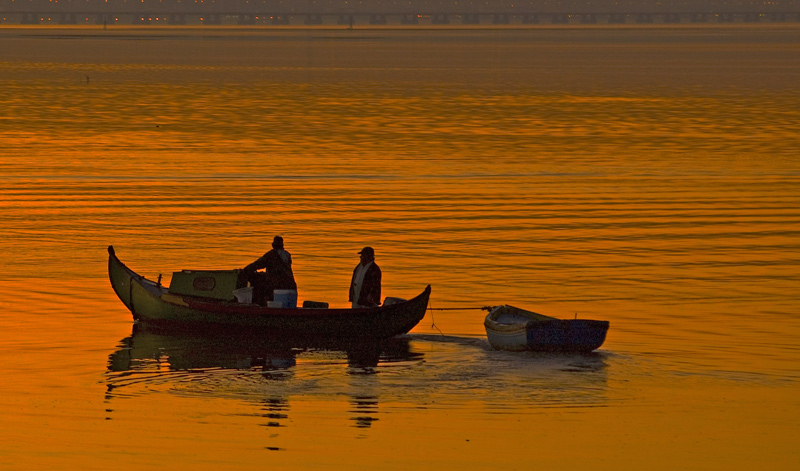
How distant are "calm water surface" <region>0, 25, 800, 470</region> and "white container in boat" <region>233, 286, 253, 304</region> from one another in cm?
90

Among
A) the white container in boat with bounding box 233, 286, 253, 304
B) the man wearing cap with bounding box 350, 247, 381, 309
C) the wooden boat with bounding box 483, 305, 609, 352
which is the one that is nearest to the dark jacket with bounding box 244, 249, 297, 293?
the white container in boat with bounding box 233, 286, 253, 304

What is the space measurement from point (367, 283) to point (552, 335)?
3915 mm

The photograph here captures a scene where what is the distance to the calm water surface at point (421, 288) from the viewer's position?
947 inches

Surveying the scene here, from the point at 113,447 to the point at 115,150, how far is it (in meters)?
53.2

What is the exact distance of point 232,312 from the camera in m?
31.3

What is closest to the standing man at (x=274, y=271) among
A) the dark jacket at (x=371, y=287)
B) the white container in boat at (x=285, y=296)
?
the white container in boat at (x=285, y=296)

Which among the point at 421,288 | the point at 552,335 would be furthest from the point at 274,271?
the point at 421,288

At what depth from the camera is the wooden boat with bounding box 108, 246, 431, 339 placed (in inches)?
1205

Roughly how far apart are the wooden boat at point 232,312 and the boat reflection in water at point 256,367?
233 mm

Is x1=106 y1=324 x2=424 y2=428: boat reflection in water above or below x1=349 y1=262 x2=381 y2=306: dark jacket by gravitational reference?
below

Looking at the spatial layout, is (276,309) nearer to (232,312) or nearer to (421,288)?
(232,312)

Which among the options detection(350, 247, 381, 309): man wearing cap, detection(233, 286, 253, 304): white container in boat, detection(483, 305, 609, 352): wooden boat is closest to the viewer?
detection(483, 305, 609, 352): wooden boat

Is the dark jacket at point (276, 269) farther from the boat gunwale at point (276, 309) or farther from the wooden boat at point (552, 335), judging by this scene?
the wooden boat at point (552, 335)

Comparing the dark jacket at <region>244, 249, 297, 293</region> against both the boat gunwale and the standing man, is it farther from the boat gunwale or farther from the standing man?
the boat gunwale
